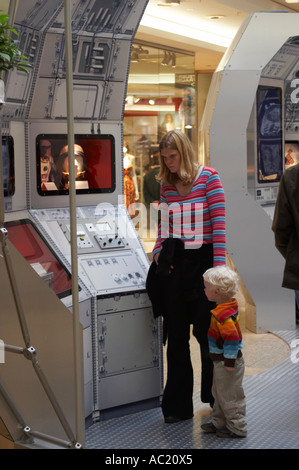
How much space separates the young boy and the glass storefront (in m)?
7.50

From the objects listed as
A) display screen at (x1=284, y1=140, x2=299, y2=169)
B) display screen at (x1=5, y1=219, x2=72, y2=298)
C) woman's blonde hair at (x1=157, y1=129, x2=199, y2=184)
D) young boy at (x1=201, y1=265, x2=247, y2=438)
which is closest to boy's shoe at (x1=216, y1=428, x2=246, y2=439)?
young boy at (x1=201, y1=265, x2=247, y2=438)

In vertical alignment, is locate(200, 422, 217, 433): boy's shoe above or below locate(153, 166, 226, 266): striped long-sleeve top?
below

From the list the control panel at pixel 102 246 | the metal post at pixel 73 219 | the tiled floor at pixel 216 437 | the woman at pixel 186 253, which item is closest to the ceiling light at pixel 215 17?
the control panel at pixel 102 246

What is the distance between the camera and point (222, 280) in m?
3.84

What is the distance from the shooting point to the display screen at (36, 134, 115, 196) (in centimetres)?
441

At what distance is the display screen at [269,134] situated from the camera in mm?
6867

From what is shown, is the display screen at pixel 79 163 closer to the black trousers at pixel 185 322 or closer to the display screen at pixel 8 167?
the display screen at pixel 8 167

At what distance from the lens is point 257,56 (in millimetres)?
6211

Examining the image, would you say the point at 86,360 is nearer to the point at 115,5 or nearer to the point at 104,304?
the point at 104,304

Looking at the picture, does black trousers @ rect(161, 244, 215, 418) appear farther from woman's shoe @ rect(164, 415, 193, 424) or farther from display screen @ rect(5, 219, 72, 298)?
display screen @ rect(5, 219, 72, 298)

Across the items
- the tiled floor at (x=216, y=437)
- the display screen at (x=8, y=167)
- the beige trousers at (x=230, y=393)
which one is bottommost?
the tiled floor at (x=216, y=437)

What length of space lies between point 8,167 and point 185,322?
1262 mm

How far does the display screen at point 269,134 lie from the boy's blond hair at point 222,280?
10.3 feet
